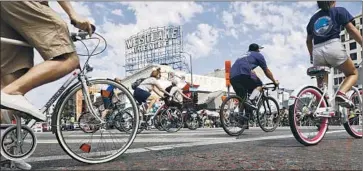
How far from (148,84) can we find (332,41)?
5.54 meters

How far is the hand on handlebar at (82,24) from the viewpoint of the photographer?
2.45 metres

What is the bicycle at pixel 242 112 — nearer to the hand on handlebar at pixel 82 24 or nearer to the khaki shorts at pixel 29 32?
the hand on handlebar at pixel 82 24

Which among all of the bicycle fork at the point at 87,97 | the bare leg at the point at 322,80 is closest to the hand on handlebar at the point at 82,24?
the bicycle fork at the point at 87,97

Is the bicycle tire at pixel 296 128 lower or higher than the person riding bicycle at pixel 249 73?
lower

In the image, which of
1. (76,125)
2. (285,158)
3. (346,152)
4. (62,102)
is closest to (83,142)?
(76,125)

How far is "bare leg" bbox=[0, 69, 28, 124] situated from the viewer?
2.25 metres

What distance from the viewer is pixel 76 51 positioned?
2.44 metres

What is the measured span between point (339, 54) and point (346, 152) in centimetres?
146

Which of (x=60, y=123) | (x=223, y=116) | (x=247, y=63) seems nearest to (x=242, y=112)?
(x=223, y=116)

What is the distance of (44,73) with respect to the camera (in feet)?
7.38

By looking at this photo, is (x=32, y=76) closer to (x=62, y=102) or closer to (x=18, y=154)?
(x=62, y=102)

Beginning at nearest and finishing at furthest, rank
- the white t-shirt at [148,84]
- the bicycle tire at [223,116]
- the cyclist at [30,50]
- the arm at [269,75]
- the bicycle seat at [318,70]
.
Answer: the cyclist at [30,50] < the bicycle seat at [318,70] < the bicycle tire at [223,116] < the arm at [269,75] < the white t-shirt at [148,84]

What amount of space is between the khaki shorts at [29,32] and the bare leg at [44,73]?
52mm

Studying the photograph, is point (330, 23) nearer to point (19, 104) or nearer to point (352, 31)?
point (352, 31)
